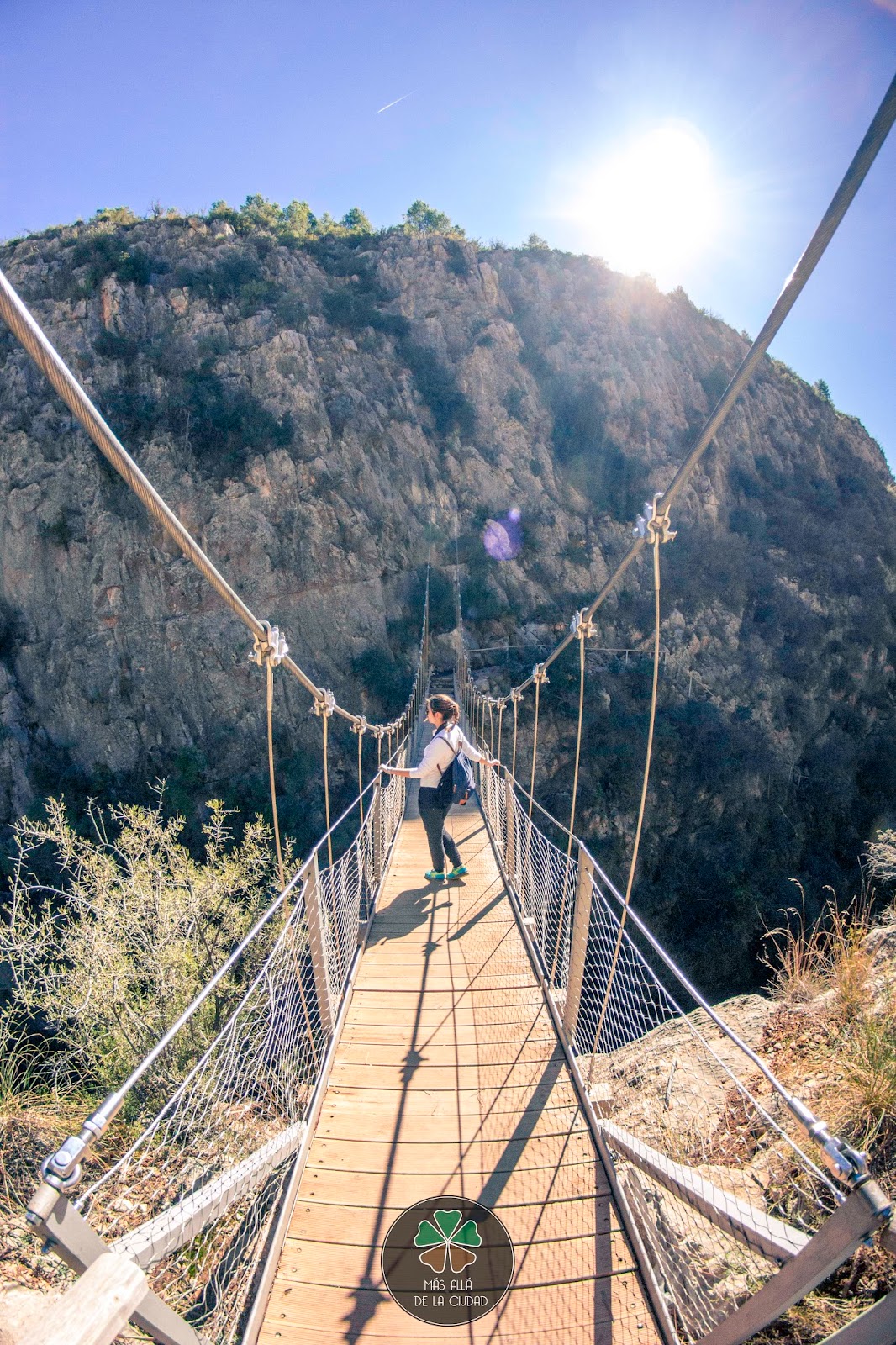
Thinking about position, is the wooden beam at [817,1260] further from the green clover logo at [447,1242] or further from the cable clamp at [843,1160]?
the green clover logo at [447,1242]

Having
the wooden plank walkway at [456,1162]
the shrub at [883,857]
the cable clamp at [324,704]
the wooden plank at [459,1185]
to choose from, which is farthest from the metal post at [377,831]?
the shrub at [883,857]

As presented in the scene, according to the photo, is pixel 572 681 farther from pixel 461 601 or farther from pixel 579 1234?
pixel 579 1234

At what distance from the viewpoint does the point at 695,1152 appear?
199 centimetres

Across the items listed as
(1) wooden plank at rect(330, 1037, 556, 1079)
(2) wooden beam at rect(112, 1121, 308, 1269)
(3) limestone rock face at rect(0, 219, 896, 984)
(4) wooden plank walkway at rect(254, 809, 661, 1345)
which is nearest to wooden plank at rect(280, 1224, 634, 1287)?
(4) wooden plank walkway at rect(254, 809, 661, 1345)

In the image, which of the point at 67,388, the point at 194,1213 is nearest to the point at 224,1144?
the point at 194,1213

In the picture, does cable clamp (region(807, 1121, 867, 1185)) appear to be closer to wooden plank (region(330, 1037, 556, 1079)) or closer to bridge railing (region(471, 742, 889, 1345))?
bridge railing (region(471, 742, 889, 1345))

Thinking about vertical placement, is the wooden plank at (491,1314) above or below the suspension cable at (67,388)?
below

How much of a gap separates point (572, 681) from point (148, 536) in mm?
9552

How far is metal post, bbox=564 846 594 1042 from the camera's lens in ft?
5.96

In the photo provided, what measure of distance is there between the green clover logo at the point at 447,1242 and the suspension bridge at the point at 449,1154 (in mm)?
20

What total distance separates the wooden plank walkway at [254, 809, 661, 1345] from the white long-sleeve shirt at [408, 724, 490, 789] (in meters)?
0.78

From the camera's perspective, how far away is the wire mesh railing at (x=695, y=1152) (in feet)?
3.16

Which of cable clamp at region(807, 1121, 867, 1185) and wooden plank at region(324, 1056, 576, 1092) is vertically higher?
cable clamp at region(807, 1121, 867, 1185)

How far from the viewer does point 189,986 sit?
4.15m
